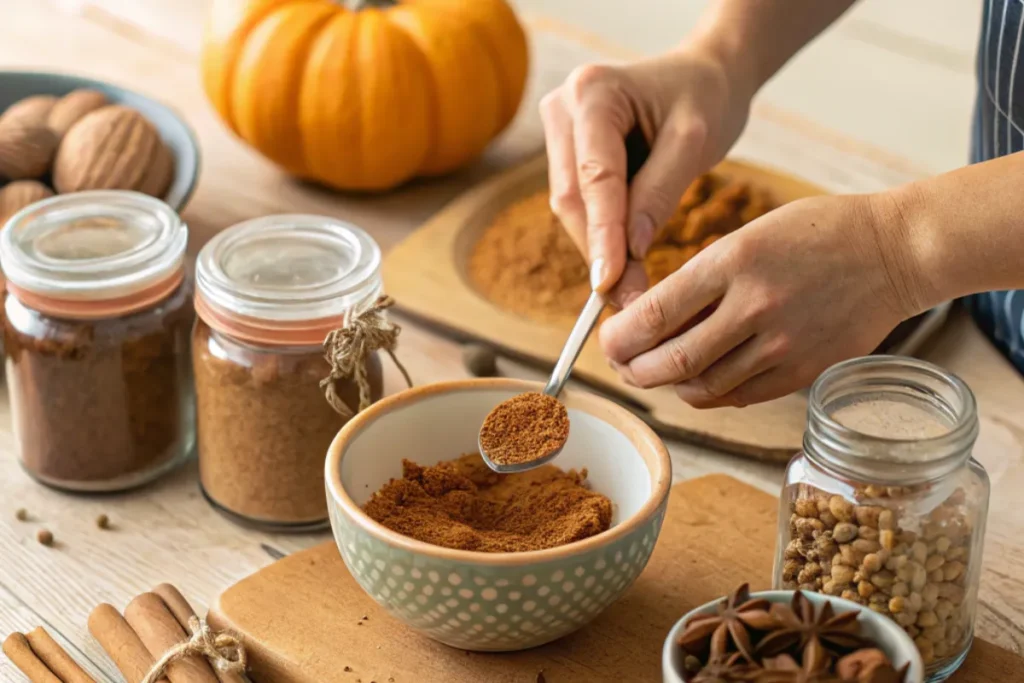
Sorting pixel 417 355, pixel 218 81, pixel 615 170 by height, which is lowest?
pixel 417 355

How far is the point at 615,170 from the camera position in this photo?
3.98ft

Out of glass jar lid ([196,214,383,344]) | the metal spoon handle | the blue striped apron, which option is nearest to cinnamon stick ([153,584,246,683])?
glass jar lid ([196,214,383,344])

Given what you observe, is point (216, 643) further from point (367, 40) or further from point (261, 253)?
point (367, 40)

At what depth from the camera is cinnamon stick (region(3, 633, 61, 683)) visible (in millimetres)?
952

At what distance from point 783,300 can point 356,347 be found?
36cm

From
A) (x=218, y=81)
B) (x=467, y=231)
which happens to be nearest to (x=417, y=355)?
(x=467, y=231)

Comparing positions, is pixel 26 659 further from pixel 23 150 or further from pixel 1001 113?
pixel 1001 113

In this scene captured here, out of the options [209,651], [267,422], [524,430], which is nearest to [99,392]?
[267,422]

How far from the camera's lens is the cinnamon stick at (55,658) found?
0.96 metres

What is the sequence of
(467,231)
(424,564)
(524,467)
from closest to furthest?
(424,564), (524,467), (467,231)

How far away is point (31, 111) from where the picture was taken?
1.48 m

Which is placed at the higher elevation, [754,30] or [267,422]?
[754,30]

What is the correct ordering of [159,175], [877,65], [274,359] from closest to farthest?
1. [274,359]
2. [159,175]
3. [877,65]

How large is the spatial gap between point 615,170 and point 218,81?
683mm
